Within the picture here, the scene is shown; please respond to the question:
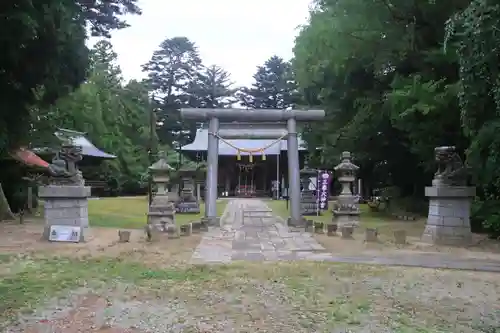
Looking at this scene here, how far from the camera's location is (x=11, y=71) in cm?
1084

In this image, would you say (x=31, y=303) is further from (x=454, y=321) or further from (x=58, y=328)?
(x=454, y=321)

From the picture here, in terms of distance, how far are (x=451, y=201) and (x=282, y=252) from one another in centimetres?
354

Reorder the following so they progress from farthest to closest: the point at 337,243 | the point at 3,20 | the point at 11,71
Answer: the point at 11,71, the point at 337,243, the point at 3,20

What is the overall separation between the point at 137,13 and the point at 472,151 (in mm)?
9897

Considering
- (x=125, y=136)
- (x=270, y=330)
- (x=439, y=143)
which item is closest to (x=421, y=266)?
(x=270, y=330)

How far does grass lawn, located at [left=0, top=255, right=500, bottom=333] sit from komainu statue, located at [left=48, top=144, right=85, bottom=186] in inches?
109

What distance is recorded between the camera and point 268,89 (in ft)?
147

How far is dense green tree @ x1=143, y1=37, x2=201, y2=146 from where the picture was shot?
4194cm

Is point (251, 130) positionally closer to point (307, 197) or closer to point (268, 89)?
point (307, 197)

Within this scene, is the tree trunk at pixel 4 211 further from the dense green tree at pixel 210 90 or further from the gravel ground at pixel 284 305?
the dense green tree at pixel 210 90

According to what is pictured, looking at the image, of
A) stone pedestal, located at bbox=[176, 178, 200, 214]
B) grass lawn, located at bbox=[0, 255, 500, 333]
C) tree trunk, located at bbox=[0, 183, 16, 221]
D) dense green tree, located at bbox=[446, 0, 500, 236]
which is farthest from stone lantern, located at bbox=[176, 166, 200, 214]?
grass lawn, located at bbox=[0, 255, 500, 333]

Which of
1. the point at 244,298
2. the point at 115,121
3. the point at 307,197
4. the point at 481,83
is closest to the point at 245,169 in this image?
the point at 115,121

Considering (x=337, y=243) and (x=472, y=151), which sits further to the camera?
(x=337, y=243)

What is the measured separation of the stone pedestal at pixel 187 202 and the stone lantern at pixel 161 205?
6910 mm
